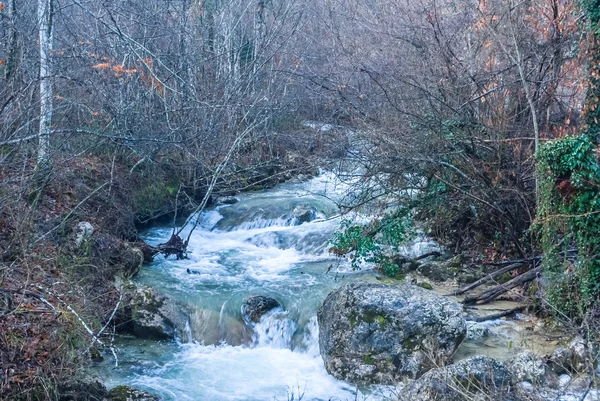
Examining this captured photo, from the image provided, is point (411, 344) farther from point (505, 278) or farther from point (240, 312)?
point (505, 278)

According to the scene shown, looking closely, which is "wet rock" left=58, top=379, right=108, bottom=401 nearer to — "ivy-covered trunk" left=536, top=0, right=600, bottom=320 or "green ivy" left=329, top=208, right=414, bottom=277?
"green ivy" left=329, top=208, right=414, bottom=277

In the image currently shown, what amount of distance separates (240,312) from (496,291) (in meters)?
4.01

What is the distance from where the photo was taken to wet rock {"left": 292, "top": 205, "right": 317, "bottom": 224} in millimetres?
13992

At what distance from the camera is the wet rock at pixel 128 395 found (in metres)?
6.59

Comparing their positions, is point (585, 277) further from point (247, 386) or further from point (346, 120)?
point (346, 120)

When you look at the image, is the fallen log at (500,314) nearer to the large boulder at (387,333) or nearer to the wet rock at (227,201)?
the large boulder at (387,333)

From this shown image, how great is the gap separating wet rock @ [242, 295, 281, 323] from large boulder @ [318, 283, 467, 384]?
156 centimetres

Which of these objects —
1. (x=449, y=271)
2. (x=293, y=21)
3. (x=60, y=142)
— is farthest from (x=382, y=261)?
(x=293, y=21)

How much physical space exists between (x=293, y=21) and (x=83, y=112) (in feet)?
30.2

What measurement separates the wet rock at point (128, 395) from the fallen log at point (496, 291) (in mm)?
4954

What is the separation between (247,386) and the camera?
7586 millimetres

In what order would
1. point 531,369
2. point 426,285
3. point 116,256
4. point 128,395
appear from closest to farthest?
point 531,369, point 128,395, point 426,285, point 116,256

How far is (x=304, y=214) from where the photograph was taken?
1409cm

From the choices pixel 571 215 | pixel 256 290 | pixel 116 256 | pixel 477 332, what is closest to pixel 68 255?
pixel 116 256
